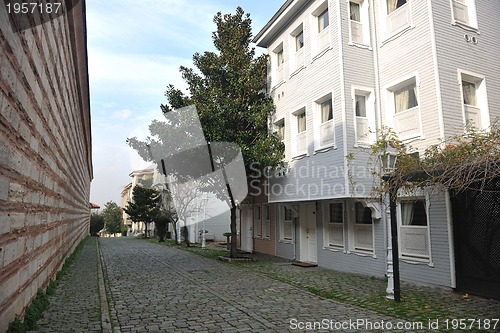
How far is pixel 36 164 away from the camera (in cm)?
494

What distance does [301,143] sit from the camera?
518 inches

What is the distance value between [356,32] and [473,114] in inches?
166

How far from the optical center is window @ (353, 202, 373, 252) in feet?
36.7

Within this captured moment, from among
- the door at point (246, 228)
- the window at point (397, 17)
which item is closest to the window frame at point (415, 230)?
the window at point (397, 17)

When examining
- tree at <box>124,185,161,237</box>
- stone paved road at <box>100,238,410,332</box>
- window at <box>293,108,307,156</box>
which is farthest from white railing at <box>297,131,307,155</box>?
tree at <box>124,185,161,237</box>

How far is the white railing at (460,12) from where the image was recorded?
10.2 metres

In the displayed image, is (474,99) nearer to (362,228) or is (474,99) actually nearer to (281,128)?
(362,228)

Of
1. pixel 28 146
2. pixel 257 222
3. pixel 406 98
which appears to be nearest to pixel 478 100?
pixel 406 98

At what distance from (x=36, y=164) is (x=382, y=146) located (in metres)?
6.46

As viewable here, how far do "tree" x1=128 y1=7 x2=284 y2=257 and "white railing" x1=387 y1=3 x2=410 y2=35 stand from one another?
5.45 metres

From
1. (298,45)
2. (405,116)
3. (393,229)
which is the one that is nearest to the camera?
(393,229)

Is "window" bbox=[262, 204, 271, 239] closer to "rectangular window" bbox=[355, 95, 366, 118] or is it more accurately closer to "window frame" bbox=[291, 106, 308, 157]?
"window frame" bbox=[291, 106, 308, 157]

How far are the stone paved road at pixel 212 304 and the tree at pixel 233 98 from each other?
197 inches

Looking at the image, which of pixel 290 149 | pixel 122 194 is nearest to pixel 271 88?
pixel 290 149
